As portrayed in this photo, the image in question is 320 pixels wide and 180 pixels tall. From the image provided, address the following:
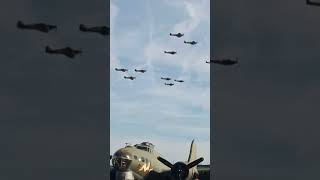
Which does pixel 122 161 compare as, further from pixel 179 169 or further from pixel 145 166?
pixel 179 169

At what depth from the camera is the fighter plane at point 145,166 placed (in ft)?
532

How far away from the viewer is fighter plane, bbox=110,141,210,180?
532 ft

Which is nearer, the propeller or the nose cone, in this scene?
the nose cone
